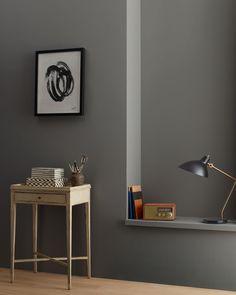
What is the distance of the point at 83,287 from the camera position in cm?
394

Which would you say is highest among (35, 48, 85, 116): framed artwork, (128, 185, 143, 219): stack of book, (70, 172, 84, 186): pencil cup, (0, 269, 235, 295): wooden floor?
(35, 48, 85, 116): framed artwork

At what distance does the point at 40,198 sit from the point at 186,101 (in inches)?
63.2

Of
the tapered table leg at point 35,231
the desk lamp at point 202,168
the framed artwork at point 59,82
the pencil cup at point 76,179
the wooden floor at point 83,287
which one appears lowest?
the wooden floor at point 83,287

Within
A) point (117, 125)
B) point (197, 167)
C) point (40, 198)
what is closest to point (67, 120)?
point (117, 125)

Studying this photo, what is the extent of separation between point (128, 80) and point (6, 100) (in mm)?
1236

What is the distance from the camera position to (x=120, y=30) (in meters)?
4.25

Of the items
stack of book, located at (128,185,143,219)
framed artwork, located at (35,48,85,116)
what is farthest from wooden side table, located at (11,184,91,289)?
framed artwork, located at (35,48,85,116)

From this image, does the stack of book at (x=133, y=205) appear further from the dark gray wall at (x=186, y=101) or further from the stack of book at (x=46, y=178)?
the stack of book at (x=46, y=178)

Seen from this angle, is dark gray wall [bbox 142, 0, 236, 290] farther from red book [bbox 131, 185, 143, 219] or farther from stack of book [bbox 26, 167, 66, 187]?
stack of book [bbox 26, 167, 66, 187]

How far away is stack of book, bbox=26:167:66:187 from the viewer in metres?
4.05

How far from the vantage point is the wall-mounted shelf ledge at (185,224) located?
12.7 feet

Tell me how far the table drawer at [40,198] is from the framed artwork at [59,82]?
81 centimetres

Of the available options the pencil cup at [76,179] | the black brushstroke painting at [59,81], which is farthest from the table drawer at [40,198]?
the black brushstroke painting at [59,81]

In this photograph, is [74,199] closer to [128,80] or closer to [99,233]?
[99,233]
